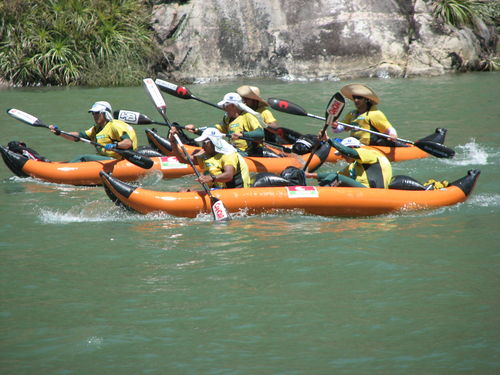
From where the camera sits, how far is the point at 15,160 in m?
10.3

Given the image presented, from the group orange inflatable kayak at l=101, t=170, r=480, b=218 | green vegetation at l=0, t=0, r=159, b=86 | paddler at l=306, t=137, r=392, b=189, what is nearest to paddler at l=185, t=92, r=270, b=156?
paddler at l=306, t=137, r=392, b=189

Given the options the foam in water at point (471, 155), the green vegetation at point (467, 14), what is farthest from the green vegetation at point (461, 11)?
the foam in water at point (471, 155)

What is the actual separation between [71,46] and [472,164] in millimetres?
11052

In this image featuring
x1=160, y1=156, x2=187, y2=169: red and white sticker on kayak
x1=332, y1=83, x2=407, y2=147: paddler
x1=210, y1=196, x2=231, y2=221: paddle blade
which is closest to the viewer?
x1=210, y1=196, x2=231, y2=221: paddle blade

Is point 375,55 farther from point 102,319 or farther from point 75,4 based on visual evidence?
point 102,319

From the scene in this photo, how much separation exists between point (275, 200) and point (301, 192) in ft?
1.05

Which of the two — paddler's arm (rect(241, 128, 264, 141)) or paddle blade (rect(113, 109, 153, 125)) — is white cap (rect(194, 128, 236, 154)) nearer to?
paddler's arm (rect(241, 128, 264, 141))

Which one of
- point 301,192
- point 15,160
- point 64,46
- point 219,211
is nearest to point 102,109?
point 15,160

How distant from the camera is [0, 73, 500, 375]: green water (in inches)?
201

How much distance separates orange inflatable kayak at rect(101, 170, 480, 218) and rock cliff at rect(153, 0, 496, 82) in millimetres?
10797

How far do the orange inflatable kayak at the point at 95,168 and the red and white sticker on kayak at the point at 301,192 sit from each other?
6.58ft

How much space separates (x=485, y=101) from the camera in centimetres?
1570

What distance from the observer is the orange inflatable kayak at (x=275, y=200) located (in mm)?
8211

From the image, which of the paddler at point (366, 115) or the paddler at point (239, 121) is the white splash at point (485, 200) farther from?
the paddler at point (239, 121)
